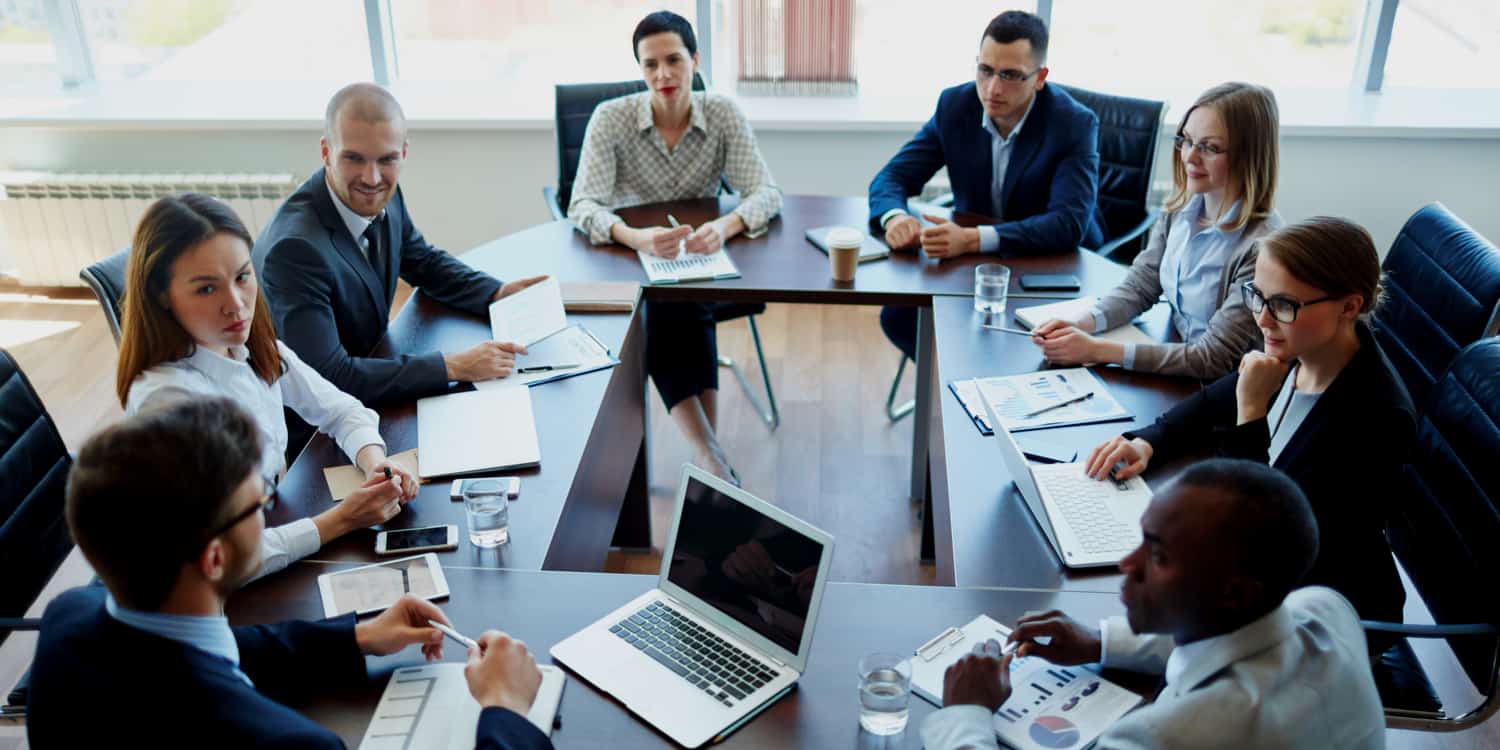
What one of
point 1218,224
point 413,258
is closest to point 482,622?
point 413,258

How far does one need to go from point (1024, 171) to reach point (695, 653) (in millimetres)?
2175

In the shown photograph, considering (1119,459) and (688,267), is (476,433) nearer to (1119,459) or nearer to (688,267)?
(688,267)

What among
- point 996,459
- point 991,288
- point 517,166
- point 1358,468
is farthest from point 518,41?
point 1358,468

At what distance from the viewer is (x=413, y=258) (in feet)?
9.50

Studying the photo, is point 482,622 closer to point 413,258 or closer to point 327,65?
point 413,258

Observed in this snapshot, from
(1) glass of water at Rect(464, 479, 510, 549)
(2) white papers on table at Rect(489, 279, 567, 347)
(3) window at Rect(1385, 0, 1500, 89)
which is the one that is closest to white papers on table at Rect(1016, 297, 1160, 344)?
(2) white papers on table at Rect(489, 279, 567, 347)

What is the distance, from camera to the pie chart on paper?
1.47m

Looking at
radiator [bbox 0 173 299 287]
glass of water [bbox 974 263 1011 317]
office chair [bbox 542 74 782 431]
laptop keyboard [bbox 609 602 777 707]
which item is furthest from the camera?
radiator [bbox 0 173 299 287]

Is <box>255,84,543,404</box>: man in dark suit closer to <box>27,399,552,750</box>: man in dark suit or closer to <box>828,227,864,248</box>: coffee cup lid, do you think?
<box>828,227,864,248</box>: coffee cup lid

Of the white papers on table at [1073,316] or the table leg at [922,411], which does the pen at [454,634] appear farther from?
the table leg at [922,411]

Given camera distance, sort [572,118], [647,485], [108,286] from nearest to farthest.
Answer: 1. [108,286]
2. [647,485]
3. [572,118]

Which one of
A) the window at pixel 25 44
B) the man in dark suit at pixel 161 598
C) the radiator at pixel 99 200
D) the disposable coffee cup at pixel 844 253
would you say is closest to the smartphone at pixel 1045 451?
the disposable coffee cup at pixel 844 253

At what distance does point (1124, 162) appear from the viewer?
3615 mm

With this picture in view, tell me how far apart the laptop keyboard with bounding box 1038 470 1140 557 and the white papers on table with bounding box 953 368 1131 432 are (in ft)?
0.78
